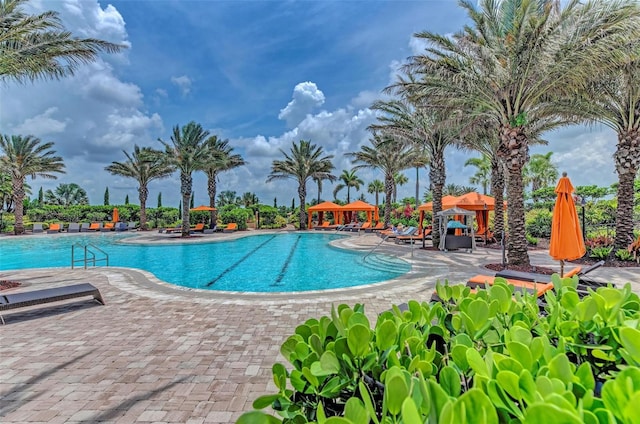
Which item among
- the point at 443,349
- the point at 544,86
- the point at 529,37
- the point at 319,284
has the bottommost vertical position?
the point at 319,284

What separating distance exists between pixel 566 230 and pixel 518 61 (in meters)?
5.78

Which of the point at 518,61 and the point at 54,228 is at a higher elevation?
the point at 518,61

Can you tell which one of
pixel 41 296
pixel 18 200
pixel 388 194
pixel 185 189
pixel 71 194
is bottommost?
pixel 41 296

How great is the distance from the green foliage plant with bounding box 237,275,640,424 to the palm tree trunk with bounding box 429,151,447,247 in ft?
47.4

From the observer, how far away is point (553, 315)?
173cm

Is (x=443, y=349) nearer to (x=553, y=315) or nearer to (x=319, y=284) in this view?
(x=553, y=315)

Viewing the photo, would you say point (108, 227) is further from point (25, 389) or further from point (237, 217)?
point (25, 389)

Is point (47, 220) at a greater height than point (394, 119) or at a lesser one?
lesser

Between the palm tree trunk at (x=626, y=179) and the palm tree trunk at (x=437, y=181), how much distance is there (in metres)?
6.49

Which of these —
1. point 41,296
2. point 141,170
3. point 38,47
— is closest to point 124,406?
point 41,296

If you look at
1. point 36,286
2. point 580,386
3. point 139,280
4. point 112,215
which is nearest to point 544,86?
point 580,386

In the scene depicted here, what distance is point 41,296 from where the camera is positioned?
5859 mm

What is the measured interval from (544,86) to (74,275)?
15.8 meters

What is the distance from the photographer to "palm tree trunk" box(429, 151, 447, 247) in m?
15.8
